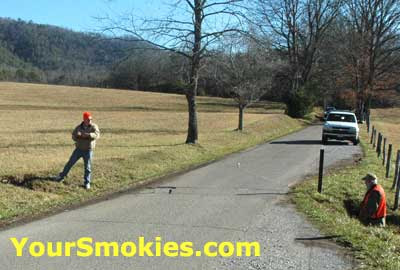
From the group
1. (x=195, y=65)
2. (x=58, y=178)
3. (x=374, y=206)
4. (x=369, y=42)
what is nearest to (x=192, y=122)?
(x=195, y=65)

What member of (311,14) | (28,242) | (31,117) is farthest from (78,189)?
(311,14)

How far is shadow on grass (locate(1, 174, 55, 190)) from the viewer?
12008 millimetres

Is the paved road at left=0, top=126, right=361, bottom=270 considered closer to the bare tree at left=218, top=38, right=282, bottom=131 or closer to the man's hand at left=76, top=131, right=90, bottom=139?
the man's hand at left=76, top=131, right=90, bottom=139

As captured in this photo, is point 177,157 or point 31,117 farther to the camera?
point 31,117

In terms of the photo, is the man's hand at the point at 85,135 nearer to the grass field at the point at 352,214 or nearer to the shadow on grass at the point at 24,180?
the shadow on grass at the point at 24,180

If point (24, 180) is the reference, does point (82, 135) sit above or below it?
above

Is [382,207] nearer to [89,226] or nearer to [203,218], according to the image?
[203,218]

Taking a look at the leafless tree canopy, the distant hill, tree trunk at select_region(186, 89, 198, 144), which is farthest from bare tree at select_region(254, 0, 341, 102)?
the distant hill

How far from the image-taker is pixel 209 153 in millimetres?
22375

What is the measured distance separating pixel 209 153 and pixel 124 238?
14.4m

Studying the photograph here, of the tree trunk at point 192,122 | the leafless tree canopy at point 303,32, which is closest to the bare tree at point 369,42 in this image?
the leafless tree canopy at point 303,32

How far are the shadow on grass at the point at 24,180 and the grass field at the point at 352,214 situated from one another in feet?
19.9

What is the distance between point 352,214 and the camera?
42.3 feet

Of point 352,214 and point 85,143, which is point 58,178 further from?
point 352,214
